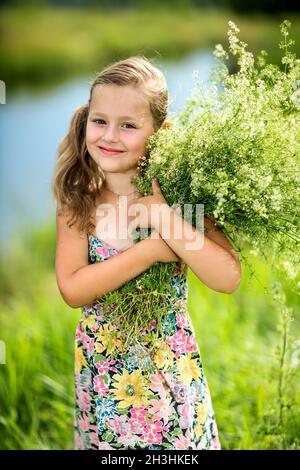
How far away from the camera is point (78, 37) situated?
8.35 metres

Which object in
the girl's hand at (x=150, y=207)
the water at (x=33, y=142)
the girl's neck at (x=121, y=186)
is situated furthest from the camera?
the water at (x=33, y=142)

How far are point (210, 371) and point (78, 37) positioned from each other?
589cm

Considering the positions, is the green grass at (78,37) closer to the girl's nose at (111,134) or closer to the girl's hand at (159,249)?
the girl's nose at (111,134)

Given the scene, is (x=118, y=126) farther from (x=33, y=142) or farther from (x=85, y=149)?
(x=33, y=142)

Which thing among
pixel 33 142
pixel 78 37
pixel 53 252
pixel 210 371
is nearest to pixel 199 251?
pixel 210 371

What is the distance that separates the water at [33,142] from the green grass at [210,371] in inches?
71.7

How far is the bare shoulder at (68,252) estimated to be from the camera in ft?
7.23

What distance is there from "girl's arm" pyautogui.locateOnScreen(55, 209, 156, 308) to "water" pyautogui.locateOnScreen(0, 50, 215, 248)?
3610mm

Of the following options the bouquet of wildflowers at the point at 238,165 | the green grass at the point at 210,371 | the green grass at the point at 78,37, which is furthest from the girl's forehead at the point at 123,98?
the green grass at the point at 78,37

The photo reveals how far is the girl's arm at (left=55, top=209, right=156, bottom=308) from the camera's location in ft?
6.72

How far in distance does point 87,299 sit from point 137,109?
0.58 meters

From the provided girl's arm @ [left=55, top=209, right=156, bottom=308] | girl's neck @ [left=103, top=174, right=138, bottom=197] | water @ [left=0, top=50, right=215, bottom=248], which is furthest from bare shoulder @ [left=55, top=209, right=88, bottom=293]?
water @ [left=0, top=50, right=215, bottom=248]

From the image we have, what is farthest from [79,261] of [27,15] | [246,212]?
[27,15]

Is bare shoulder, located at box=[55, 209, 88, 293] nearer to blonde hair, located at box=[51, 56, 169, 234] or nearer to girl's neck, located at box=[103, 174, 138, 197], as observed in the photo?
blonde hair, located at box=[51, 56, 169, 234]
